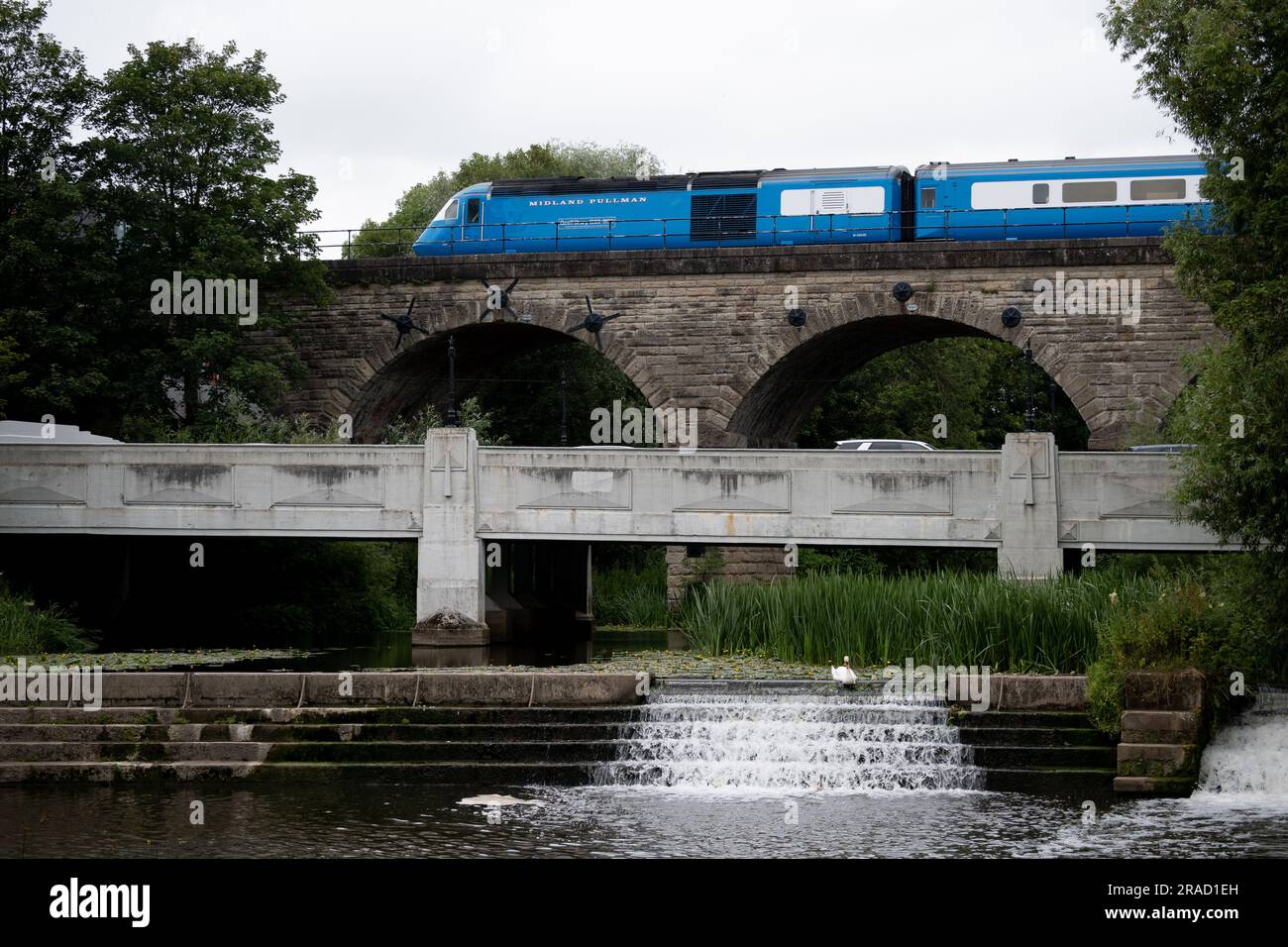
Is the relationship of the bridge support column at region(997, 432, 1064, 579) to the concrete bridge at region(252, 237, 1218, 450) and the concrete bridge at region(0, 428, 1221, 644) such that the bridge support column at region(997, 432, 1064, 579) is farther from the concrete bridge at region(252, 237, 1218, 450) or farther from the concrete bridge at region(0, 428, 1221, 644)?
the concrete bridge at region(252, 237, 1218, 450)

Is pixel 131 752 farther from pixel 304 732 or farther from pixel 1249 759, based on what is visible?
pixel 1249 759

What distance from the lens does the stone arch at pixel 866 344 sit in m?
33.9

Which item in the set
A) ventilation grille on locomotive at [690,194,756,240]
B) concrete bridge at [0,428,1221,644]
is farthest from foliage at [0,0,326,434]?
ventilation grille on locomotive at [690,194,756,240]

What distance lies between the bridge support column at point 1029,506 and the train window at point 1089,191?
12.8 meters

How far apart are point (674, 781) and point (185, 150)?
2374 cm

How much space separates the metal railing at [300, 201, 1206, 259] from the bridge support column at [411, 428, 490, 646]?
12646 millimetres

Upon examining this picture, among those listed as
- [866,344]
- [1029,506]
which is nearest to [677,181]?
[866,344]

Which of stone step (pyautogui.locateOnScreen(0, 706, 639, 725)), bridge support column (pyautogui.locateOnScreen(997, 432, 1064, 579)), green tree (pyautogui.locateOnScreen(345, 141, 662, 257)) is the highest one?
green tree (pyautogui.locateOnScreen(345, 141, 662, 257))

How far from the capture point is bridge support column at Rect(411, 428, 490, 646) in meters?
25.9

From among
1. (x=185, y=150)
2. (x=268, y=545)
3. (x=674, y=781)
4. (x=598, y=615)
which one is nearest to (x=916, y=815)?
(x=674, y=781)
